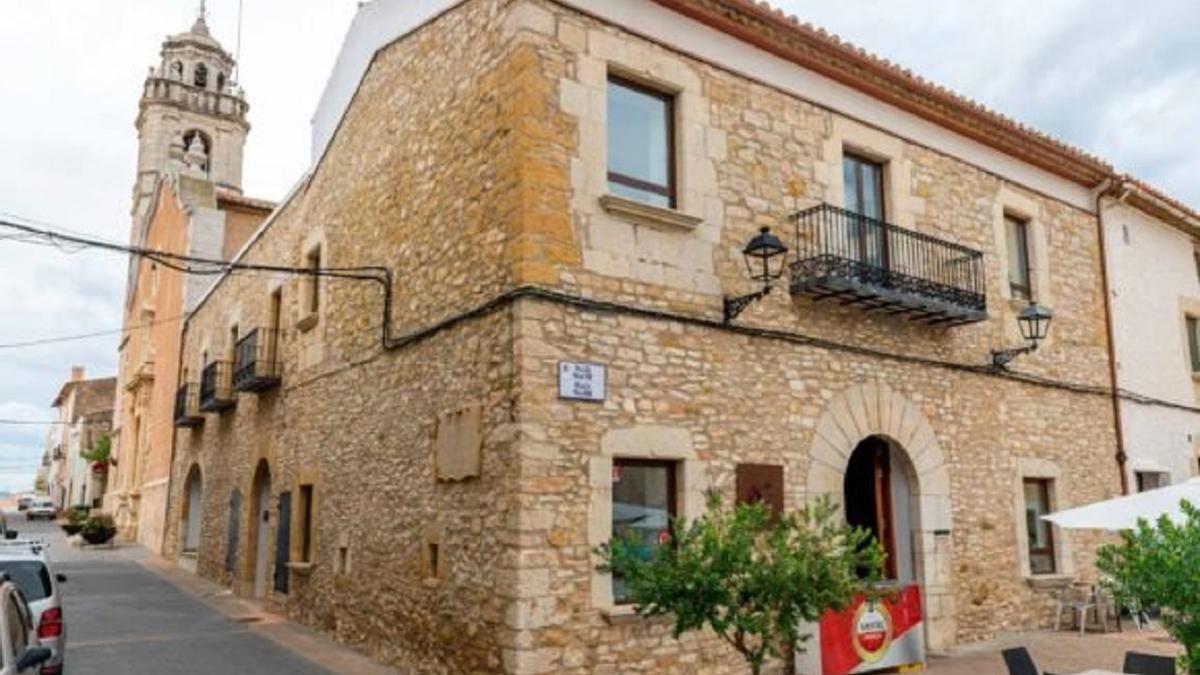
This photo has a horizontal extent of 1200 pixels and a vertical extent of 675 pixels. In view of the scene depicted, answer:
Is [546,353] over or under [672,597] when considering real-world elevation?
over

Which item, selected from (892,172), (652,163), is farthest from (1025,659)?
(892,172)

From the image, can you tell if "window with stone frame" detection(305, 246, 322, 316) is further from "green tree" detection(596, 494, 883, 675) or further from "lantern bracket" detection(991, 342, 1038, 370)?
"lantern bracket" detection(991, 342, 1038, 370)

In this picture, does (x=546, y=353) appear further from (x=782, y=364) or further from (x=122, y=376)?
(x=122, y=376)

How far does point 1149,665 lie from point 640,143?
18.9 ft

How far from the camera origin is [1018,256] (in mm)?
11766

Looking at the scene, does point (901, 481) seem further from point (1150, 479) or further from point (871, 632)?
point (1150, 479)

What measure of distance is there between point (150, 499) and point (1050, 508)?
2335 cm

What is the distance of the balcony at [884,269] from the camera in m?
8.64

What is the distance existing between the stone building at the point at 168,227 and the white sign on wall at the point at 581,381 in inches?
320

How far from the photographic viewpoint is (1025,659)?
586 centimetres

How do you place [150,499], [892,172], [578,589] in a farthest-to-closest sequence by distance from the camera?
[150,499]
[892,172]
[578,589]

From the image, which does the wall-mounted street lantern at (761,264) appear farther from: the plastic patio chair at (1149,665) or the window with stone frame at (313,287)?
the window with stone frame at (313,287)

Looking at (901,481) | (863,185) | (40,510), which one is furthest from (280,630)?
(40,510)

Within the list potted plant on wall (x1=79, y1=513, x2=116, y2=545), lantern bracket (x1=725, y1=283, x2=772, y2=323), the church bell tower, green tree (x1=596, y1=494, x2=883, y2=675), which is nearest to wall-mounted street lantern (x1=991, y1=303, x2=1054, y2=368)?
lantern bracket (x1=725, y1=283, x2=772, y2=323)
